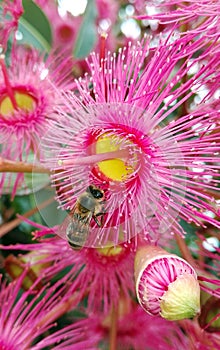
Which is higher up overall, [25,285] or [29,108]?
[29,108]

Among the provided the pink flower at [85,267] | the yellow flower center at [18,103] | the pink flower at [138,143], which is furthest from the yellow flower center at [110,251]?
the yellow flower center at [18,103]

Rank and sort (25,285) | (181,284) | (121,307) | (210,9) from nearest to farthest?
(181,284), (210,9), (25,285), (121,307)

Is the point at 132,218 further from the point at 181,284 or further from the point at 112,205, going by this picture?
the point at 181,284

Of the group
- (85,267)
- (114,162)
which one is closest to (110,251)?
(85,267)

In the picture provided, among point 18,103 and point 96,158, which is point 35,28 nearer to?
point 18,103

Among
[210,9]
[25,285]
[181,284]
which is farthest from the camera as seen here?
[25,285]

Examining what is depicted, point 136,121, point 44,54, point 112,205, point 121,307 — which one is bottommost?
point 121,307

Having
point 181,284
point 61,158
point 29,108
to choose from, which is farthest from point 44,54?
point 181,284
